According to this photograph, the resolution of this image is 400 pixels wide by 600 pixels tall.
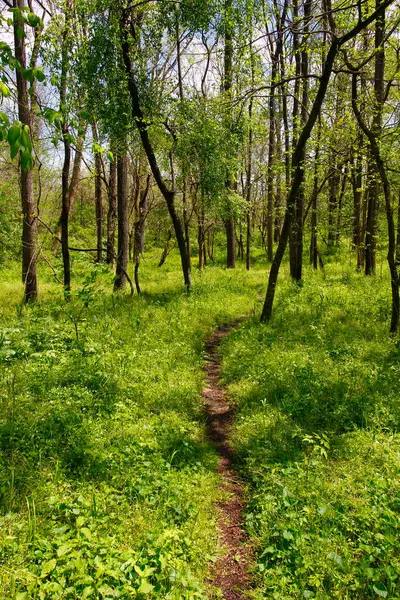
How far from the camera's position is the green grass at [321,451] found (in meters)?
2.88

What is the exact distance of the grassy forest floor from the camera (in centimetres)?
278

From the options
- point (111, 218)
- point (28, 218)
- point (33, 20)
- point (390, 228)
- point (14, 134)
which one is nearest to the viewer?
point (14, 134)

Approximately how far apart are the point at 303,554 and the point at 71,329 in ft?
20.0

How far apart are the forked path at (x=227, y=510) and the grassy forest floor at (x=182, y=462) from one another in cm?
11

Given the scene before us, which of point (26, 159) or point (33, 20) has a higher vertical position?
point (33, 20)

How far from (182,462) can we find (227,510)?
0.74 m

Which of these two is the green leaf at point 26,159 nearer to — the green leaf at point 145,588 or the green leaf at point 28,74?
the green leaf at point 28,74

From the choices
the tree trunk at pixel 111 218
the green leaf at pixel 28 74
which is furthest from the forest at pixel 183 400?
the tree trunk at pixel 111 218

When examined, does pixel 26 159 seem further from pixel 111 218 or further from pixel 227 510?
pixel 111 218

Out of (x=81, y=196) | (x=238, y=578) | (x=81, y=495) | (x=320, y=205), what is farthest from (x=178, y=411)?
(x=81, y=196)

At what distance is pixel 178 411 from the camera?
5469mm

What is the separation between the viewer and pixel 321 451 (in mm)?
4047

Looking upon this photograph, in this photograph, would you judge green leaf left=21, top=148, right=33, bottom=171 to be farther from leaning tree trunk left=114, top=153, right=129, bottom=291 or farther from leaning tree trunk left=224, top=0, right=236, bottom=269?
leaning tree trunk left=114, top=153, right=129, bottom=291

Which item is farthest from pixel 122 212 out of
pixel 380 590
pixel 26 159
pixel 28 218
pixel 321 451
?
pixel 380 590
